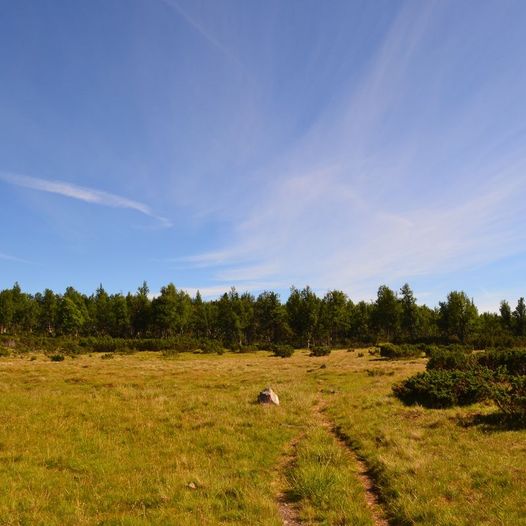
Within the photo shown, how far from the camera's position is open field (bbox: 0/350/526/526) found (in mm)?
8648

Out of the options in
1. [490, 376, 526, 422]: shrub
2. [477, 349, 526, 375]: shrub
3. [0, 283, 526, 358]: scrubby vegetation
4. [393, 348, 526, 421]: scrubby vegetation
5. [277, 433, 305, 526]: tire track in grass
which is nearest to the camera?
[277, 433, 305, 526]: tire track in grass

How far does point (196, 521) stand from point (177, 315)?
91681 millimetres

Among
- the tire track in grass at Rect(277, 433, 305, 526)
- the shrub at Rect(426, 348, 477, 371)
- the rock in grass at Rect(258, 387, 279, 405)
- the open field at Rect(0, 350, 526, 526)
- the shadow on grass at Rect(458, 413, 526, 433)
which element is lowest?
the tire track in grass at Rect(277, 433, 305, 526)

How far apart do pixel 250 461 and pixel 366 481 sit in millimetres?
3356

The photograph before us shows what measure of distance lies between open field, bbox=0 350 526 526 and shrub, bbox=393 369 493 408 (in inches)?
40.9

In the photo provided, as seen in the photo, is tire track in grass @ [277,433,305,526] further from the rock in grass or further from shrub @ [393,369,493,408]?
shrub @ [393,369,493,408]

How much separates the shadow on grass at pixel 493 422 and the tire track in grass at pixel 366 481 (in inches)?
178

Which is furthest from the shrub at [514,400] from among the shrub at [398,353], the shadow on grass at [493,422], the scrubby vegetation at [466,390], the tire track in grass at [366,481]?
the shrub at [398,353]

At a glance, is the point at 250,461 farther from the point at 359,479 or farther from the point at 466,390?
the point at 466,390

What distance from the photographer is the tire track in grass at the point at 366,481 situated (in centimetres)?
863

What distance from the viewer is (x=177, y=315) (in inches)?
3851

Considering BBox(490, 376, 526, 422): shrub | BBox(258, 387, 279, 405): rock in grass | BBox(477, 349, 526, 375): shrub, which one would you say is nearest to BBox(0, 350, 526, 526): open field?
BBox(258, 387, 279, 405): rock in grass

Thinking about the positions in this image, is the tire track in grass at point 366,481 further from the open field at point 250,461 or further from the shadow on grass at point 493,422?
the shadow on grass at point 493,422

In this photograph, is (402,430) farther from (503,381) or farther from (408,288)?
(408,288)
